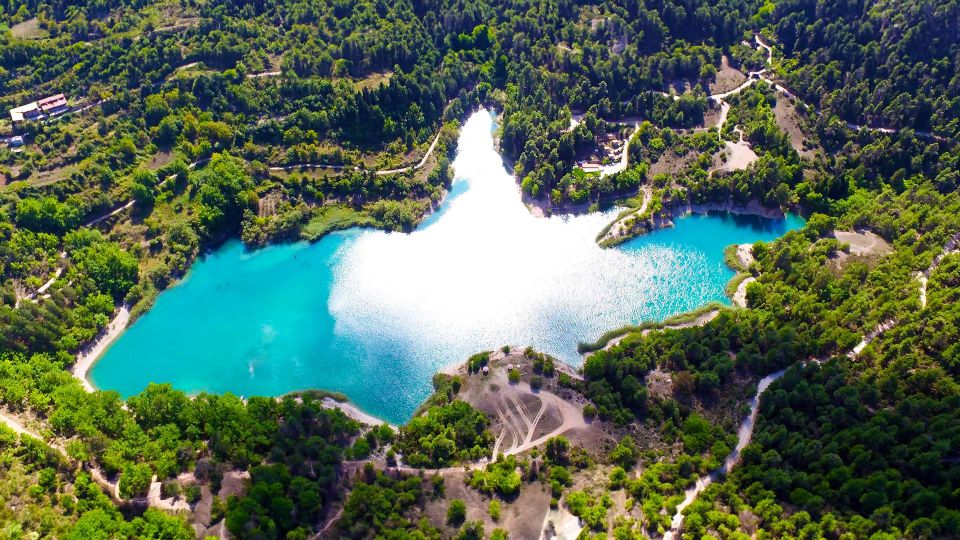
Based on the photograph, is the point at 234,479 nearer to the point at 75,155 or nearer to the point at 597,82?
the point at 75,155

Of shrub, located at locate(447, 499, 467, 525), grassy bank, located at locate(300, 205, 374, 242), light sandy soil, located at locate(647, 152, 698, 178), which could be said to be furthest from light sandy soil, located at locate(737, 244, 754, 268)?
grassy bank, located at locate(300, 205, 374, 242)

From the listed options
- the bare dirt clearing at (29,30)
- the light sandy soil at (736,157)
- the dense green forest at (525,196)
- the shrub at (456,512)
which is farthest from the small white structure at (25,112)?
the light sandy soil at (736,157)

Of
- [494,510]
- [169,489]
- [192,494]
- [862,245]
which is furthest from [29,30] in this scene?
[862,245]

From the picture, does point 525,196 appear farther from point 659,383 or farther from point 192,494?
point 192,494

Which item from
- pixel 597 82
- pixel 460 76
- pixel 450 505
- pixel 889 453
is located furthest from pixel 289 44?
pixel 889 453

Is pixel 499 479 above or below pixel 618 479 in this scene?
above

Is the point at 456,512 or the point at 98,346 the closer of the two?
the point at 456,512
